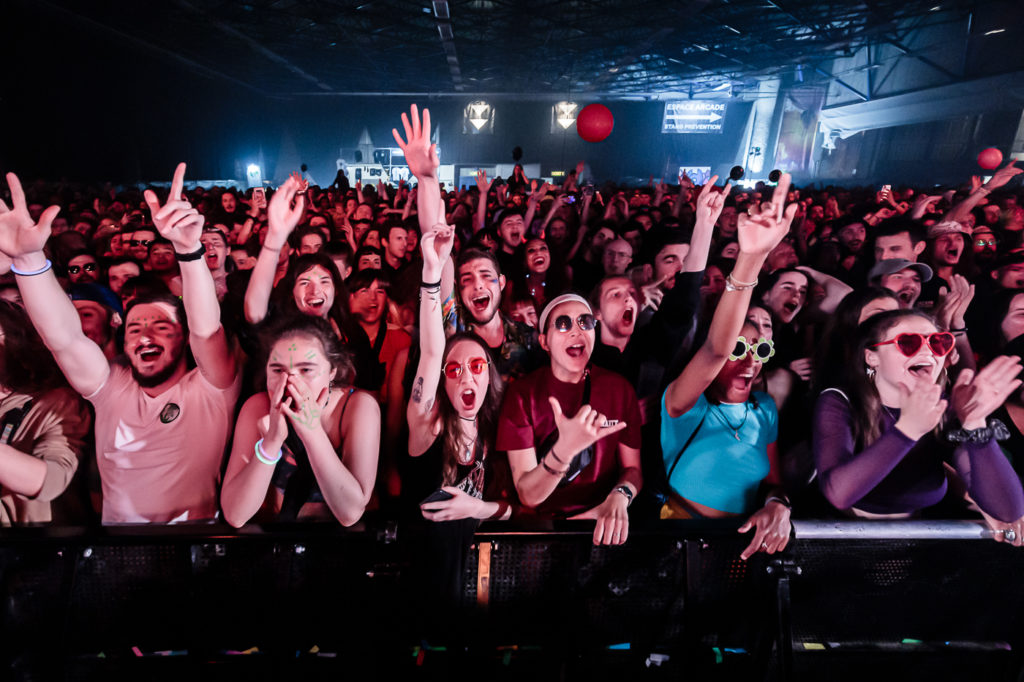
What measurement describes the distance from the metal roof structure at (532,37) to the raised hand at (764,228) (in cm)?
1020

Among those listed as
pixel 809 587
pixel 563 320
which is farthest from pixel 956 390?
pixel 563 320

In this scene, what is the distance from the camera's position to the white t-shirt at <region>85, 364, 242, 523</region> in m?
1.96

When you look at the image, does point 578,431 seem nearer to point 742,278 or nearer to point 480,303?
point 742,278

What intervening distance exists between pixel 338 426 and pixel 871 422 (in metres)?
2.10

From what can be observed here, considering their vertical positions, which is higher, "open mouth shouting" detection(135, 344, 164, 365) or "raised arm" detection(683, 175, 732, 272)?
"raised arm" detection(683, 175, 732, 272)

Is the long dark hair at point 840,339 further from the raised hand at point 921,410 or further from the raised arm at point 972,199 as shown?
the raised arm at point 972,199

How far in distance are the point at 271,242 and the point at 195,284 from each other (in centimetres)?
42

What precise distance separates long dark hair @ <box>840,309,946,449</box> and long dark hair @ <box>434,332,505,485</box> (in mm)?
1450

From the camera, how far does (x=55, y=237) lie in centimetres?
395

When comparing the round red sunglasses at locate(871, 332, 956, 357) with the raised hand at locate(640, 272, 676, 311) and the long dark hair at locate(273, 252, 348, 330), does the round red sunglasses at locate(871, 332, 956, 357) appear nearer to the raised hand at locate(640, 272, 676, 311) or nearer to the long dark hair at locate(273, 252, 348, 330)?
the raised hand at locate(640, 272, 676, 311)

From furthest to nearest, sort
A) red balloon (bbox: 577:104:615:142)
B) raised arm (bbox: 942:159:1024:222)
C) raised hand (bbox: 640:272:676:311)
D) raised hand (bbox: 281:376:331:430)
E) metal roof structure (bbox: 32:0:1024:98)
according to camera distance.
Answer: metal roof structure (bbox: 32:0:1024:98) < red balloon (bbox: 577:104:615:142) < raised arm (bbox: 942:159:1024:222) < raised hand (bbox: 640:272:676:311) < raised hand (bbox: 281:376:331:430)

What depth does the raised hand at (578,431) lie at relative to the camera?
5.74 ft

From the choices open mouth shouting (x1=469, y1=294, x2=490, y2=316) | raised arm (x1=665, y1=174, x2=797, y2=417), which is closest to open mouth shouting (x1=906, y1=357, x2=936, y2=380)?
raised arm (x1=665, y1=174, x2=797, y2=417)

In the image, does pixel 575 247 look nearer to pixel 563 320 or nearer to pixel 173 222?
pixel 563 320
